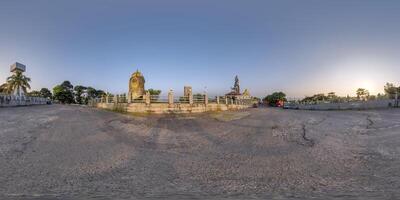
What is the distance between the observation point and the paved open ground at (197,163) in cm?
A: 484

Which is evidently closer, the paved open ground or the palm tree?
the paved open ground

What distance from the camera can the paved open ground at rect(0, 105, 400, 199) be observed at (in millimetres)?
4844

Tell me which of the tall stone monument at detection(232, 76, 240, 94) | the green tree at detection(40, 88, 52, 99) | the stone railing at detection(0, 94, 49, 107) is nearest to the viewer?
the stone railing at detection(0, 94, 49, 107)

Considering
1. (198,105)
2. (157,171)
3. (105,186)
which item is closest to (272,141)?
(157,171)

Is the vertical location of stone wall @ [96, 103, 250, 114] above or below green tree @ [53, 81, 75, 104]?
below

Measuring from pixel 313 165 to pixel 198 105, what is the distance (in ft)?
52.7

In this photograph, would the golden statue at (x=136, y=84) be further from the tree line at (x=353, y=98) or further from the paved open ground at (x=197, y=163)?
the tree line at (x=353, y=98)

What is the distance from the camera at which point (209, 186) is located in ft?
16.9

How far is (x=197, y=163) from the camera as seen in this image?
704 centimetres

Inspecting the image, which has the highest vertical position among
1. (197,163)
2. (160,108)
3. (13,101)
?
(13,101)

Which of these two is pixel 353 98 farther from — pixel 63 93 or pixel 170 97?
pixel 63 93

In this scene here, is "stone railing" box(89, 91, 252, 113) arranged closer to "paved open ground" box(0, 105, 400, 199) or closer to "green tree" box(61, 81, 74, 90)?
"paved open ground" box(0, 105, 400, 199)

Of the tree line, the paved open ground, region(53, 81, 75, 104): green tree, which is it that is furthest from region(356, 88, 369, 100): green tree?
region(53, 81, 75, 104): green tree

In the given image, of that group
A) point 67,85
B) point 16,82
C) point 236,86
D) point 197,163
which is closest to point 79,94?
point 67,85
